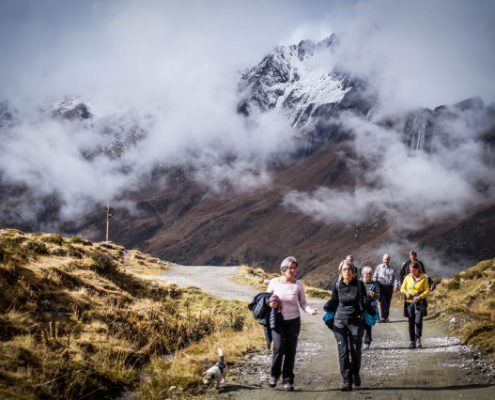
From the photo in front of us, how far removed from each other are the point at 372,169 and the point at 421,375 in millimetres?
139253

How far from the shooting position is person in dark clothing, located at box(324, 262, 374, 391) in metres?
6.66

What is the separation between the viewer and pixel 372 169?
14025cm

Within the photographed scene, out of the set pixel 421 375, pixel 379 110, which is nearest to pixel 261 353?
pixel 421 375

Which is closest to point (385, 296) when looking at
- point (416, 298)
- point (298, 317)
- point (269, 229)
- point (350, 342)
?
point (416, 298)

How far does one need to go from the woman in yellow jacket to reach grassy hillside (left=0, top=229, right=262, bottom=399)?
12.1 feet

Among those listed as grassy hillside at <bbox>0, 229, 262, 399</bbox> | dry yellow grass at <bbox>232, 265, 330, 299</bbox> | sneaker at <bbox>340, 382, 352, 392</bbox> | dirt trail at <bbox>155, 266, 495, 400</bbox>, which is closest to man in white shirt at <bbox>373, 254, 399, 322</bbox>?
dirt trail at <bbox>155, 266, 495, 400</bbox>


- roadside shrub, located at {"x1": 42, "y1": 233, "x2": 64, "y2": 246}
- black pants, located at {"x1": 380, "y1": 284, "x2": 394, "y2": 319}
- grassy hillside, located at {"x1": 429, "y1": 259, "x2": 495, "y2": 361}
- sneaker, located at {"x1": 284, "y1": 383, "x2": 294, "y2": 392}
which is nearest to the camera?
sneaker, located at {"x1": 284, "y1": 383, "x2": 294, "y2": 392}

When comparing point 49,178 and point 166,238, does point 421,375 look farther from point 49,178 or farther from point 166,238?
point 49,178

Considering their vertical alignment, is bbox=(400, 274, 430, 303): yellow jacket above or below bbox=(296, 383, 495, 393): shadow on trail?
above

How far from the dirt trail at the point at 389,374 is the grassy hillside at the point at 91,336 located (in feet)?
2.77

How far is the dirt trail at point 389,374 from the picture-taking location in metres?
6.22

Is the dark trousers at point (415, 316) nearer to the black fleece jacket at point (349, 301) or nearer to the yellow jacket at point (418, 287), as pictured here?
the yellow jacket at point (418, 287)

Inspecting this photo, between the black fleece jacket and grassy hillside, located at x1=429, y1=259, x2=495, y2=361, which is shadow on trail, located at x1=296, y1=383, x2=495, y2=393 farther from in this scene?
grassy hillside, located at x1=429, y1=259, x2=495, y2=361

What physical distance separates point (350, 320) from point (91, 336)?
535 cm
